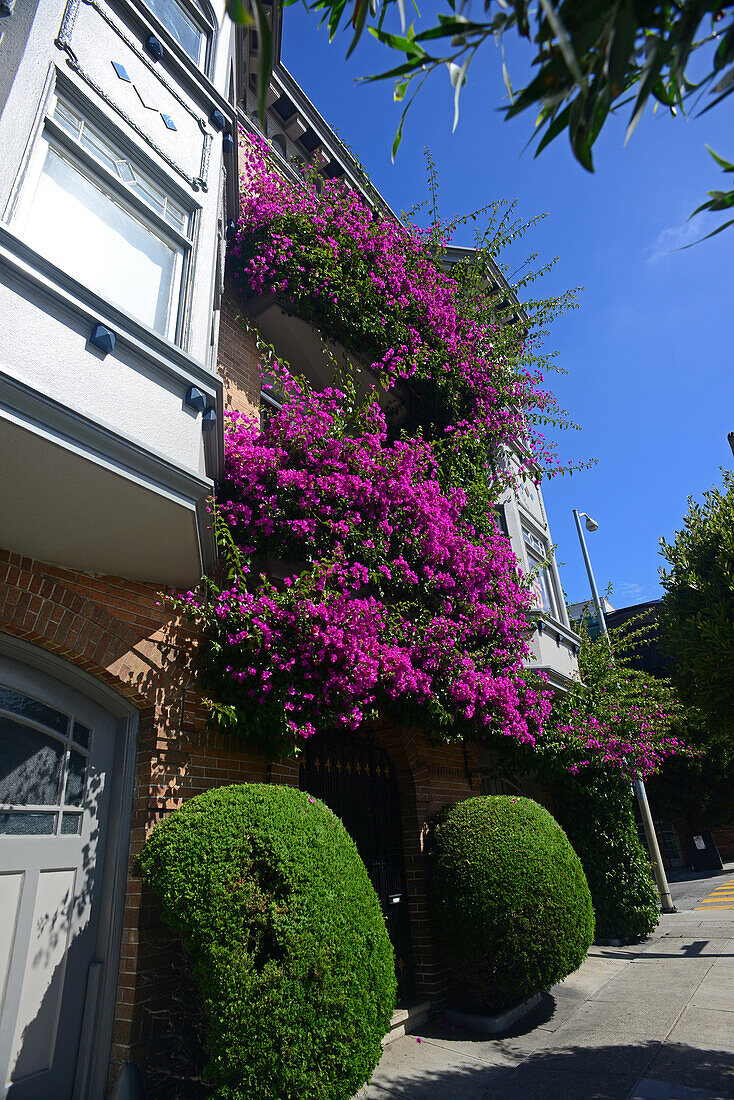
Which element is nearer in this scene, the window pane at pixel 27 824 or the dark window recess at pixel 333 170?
the window pane at pixel 27 824

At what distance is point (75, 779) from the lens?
14.5 ft

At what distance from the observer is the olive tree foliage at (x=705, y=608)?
21.7 feet

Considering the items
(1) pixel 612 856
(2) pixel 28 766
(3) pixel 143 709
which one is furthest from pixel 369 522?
(1) pixel 612 856

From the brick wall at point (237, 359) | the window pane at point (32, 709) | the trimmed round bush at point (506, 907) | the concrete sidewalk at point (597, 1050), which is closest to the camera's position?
the window pane at point (32, 709)

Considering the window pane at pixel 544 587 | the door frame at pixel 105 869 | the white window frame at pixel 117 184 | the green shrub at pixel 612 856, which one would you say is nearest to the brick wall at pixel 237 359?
the white window frame at pixel 117 184

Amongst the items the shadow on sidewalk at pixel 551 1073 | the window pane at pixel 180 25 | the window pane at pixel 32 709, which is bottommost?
the shadow on sidewalk at pixel 551 1073

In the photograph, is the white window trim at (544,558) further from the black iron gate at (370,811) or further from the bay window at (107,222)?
the bay window at (107,222)

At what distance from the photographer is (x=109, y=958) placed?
13.5 ft

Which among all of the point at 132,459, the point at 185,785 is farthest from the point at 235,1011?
the point at 132,459

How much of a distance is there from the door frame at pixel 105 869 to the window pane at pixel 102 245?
2665mm

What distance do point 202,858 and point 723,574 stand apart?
608cm

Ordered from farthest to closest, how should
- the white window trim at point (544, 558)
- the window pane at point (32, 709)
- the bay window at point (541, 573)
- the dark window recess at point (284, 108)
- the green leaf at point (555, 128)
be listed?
the bay window at point (541, 573) → the white window trim at point (544, 558) → the dark window recess at point (284, 108) → the window pane at point (32, 709) → the green leaf at point (555, 128)

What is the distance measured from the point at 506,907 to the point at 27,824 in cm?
440

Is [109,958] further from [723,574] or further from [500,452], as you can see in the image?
[500,452]
